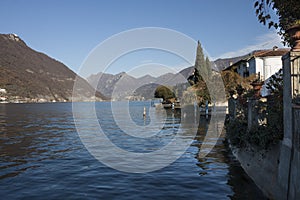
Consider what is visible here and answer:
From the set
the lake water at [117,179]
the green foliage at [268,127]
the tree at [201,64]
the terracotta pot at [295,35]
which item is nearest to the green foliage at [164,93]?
the tree at [201,64]

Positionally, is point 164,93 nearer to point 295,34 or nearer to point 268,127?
point 268,127

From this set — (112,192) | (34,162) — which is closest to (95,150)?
(34,162)

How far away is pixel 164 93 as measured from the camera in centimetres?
9025

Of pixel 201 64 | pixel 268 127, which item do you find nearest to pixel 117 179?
pixel 268 127

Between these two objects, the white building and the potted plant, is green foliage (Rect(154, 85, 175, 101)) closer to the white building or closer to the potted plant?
the white building

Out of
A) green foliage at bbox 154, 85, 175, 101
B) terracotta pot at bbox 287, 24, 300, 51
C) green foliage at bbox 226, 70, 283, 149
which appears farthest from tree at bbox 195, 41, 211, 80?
terracotta pot at bbox 287, 24, 300, 51

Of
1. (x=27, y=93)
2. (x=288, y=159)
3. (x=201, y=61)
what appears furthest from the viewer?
(x=27, y=93)

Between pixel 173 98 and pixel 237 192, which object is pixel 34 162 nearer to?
pixel 237 192

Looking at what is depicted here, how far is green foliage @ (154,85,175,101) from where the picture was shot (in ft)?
283

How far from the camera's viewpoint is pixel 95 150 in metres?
17.8

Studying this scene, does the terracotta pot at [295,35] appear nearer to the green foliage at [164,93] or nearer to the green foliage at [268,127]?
the green foliage at [268,127]

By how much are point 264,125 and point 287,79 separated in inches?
85.3

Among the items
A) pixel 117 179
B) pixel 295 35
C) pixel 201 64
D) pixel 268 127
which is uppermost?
pixel 201 64

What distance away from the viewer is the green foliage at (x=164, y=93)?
86.4 meters
